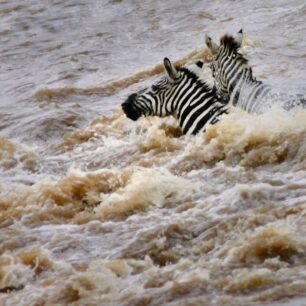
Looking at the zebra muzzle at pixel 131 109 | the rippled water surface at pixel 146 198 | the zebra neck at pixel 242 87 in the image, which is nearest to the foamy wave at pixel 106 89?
the rippled water surface at pixel 146 198

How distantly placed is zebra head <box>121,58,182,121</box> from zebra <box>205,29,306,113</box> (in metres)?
0.52

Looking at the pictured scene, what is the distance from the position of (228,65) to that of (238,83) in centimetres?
29

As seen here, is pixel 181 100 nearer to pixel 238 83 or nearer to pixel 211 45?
pixel 238 83

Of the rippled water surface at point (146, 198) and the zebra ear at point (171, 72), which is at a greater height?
the zebra ear at point (171, 72)

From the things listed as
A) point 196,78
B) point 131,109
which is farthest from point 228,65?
point 131,109

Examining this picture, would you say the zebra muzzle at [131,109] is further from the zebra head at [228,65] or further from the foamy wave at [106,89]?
the foamy wave at [106,89]

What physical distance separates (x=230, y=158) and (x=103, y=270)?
2753 millimetres

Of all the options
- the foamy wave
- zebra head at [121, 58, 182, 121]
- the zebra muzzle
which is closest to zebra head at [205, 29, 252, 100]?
zebra head at [121, 58, 182, 121]

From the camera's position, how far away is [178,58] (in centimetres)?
1554

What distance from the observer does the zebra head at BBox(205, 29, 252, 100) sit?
9273 millimetres

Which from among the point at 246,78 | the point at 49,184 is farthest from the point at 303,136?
the point at 49,184

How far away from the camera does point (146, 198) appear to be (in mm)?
7328

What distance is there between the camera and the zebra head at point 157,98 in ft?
30.6

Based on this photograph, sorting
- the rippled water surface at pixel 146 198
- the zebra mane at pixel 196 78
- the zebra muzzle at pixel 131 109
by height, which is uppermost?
the zebra mane at pixel 196 78
